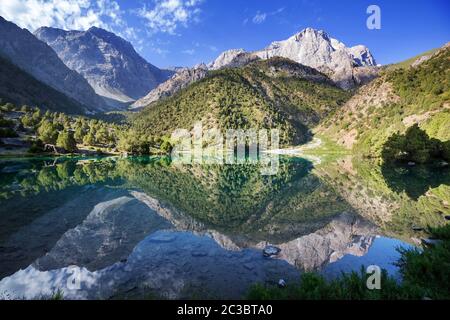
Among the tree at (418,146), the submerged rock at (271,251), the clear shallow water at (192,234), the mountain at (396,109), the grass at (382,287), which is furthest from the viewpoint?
the mountain at (396,109)

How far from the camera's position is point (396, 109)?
134 metres

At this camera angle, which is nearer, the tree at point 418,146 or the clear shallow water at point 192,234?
the clear shallow water at point 192,234

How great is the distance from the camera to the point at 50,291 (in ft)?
51.9

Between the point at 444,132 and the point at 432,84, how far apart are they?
48.2m

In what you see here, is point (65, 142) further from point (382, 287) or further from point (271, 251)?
point (382, 287)

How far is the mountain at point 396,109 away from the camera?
10669 cm

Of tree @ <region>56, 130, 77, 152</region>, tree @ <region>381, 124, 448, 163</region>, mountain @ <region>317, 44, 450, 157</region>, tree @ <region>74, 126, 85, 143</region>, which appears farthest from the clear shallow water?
tree @ <region>74, 126, 85, 143</region>

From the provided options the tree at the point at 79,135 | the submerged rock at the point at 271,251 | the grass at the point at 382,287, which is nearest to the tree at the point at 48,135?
the tree at the point at 79,135

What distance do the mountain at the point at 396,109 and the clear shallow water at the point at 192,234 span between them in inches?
2588

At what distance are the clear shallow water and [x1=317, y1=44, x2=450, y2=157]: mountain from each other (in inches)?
2588

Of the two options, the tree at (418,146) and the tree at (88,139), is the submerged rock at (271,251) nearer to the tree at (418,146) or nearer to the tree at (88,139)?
the tree at (418,146)

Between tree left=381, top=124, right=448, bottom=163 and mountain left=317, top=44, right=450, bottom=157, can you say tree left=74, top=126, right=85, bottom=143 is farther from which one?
tree left=381, top=124, right=448, bottom=163
